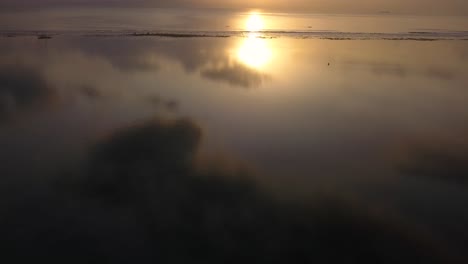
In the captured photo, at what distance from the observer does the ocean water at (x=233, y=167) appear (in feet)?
17.8

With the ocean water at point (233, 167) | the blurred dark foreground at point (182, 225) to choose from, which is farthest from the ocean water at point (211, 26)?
the blurred dark foreground at point (182, 225)

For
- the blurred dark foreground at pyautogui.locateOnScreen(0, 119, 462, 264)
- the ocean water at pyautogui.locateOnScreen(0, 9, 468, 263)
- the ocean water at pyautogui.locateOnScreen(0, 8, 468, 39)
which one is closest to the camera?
the blurred dark foreground at pyautogui.locateOnScreen(0, 119, 462, 264)

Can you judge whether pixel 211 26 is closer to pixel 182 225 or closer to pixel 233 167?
pixel 233 167

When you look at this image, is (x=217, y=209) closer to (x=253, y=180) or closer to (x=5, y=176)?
(x=253, y=180)

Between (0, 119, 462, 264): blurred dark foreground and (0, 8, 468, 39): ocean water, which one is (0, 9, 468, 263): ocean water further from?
(0, 8, 468, 39): ocean water

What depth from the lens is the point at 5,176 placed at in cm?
713

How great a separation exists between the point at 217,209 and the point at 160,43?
933 inches

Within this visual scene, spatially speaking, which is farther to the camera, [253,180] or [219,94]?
[219,94]

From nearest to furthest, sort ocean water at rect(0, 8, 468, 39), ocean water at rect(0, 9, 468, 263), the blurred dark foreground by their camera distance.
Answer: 1. the blurred dark foreground
2. ocean water at rect(0, 9, 468, 263)
3. ocean water at rect(0, 8, 468, 39)

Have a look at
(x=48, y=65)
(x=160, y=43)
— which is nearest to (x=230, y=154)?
(x=48, y=65)

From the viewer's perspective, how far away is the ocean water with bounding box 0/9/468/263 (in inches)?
214

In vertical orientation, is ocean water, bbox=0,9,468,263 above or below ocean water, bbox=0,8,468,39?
below

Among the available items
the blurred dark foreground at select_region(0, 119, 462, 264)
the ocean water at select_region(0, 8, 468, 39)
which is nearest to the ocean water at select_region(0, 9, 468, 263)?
the blurred dark foreground at select_region(0, 119, 462, 264)

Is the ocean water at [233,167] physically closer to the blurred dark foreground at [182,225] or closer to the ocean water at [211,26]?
the blurred dark foreground at [182,225]
